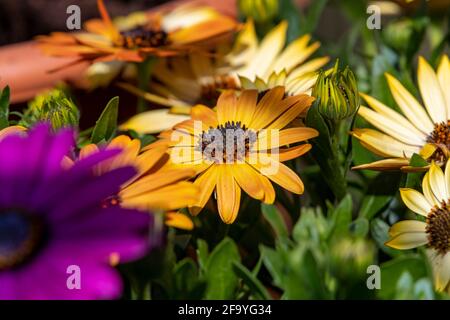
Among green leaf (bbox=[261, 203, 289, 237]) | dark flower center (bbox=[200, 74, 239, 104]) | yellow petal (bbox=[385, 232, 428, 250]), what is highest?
dark flower center (bbox=[200, 74, 239, 104])

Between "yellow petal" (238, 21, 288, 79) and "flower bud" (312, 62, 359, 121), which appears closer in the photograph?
"flower bud" (312, 62, 359, 121)

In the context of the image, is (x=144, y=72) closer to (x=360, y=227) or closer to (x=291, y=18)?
(x=291, y=18)

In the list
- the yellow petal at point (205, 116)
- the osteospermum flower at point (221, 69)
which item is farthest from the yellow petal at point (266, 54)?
the yellow petal at point (205, 116)

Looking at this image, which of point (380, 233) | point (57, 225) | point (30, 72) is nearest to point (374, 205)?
point (380, 233)

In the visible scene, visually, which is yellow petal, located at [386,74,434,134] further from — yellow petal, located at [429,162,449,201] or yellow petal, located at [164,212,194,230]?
yellow petal, located at [164,212,194,230]

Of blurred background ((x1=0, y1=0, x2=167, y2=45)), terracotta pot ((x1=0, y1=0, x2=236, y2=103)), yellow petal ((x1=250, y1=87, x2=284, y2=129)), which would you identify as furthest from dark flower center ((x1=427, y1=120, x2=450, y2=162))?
blurred background ((x1=0, y1=0, x2=167, y2=45))

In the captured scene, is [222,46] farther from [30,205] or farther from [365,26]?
[30,205]

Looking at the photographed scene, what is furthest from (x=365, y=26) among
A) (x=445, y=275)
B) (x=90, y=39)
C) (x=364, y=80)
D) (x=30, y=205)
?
(x=30, y=205)

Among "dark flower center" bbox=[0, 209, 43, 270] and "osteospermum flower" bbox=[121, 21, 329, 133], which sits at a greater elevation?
"osteospermum flower" bbox=[121, 21, 329, 133]
